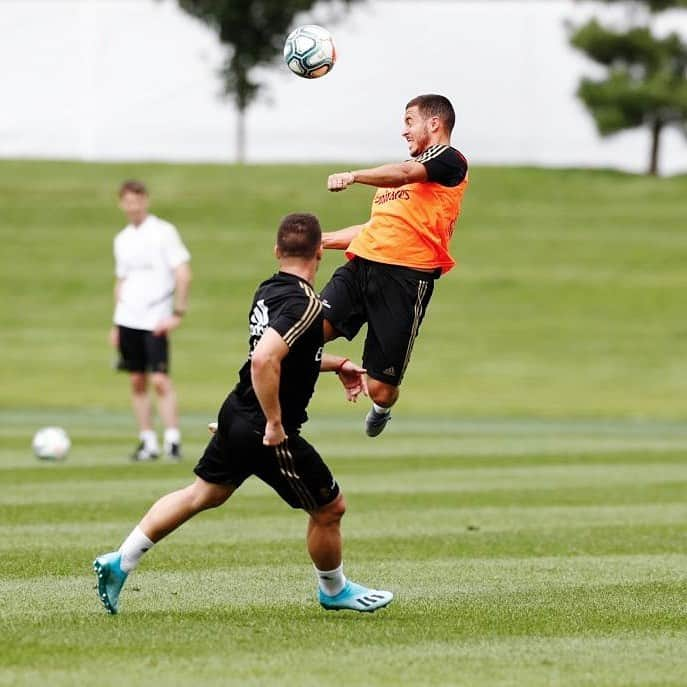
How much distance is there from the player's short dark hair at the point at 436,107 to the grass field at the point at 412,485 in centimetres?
267

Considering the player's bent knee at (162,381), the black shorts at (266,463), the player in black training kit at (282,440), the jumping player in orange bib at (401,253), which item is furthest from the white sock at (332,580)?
the player's bent knee at (162,381)

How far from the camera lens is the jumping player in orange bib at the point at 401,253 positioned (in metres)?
9.43

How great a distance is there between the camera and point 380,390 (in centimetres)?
988

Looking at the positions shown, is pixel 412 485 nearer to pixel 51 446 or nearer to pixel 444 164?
pixel 51 446

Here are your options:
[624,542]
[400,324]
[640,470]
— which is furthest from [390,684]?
[640,470]

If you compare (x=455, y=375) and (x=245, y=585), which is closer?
(x=245, y=585)

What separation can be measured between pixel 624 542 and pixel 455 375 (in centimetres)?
1997

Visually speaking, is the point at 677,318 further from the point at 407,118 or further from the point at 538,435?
the point at 407,118

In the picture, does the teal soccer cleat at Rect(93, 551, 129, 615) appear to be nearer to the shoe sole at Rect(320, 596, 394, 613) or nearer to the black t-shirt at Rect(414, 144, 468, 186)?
the shoe sole at Rect(320, 596, 394, 613)

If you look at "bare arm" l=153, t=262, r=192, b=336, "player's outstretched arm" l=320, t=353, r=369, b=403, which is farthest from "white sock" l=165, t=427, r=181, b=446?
"player's outstretched arm" l=320, t=353, r=369, b=403

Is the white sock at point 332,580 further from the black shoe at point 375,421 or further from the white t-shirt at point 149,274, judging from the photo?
the white t-shirt at point 149,274

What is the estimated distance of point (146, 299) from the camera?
16.3 metres

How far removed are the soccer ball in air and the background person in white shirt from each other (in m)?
7.21

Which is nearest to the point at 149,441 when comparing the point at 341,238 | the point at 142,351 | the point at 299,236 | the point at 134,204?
the point at 142,351
